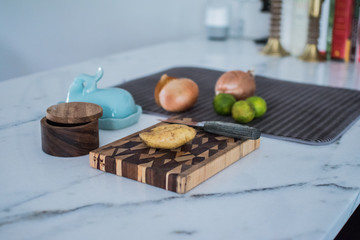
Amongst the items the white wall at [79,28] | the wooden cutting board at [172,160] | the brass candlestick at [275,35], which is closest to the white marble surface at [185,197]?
the wooden cutting board at [172,160]

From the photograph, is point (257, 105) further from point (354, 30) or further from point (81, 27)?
point (81, 27)

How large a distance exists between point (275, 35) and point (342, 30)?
0.27 metres

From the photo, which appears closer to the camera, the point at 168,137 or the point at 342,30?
the point at 168,137

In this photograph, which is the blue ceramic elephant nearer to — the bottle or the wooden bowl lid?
the wooden bowl lid

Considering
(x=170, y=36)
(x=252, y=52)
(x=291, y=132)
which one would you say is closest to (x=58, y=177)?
(x=291, y=132)

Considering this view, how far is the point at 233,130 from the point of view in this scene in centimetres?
92

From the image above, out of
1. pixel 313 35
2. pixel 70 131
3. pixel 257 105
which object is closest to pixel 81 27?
pixel 313 35

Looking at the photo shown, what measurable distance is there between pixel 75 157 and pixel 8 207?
7.7 inches

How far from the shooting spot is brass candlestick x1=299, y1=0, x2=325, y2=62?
1.84 meters

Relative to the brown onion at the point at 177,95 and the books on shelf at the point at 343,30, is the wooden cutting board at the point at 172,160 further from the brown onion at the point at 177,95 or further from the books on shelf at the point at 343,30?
the books on shelf at the point at 343,30

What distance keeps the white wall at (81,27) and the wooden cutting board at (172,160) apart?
1.39 m

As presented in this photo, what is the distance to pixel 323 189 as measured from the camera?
Answer: 794 millimetres

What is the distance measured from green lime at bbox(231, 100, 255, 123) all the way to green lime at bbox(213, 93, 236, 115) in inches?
1.5

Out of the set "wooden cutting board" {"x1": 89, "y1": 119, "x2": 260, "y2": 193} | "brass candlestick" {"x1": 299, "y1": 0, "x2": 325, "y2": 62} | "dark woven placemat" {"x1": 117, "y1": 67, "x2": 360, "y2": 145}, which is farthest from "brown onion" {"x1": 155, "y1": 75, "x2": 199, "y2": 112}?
"brass candlestick" {"x1": 299, "y1": 0, "x2": 325, "y2": 62}
